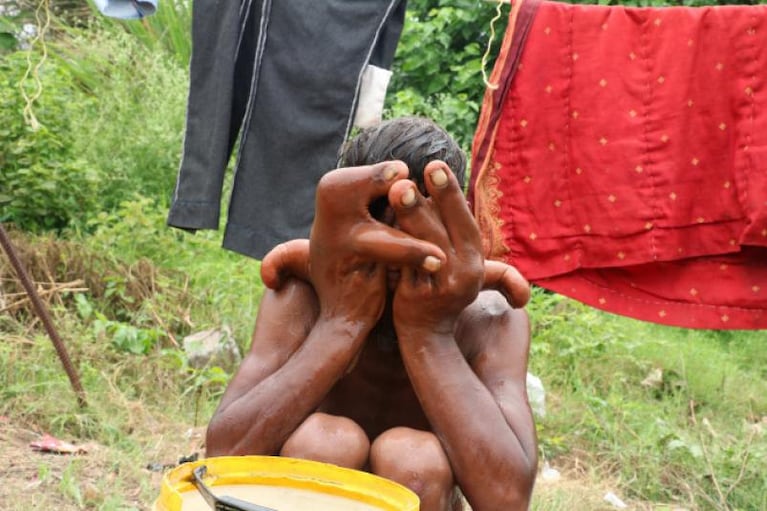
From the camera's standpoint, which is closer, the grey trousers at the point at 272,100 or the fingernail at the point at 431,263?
the fingernail at the point at 431,263

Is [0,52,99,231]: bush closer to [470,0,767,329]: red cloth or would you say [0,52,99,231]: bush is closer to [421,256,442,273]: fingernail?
[470,0,767,329]: red cloth

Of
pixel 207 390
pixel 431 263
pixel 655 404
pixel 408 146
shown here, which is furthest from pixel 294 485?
pixel 655 404

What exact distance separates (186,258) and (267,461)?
370 cm

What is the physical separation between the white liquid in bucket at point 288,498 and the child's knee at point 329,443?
169 millimetres

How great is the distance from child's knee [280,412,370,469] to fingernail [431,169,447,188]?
42cm

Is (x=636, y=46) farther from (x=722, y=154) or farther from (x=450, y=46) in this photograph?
(x=450, y=46)

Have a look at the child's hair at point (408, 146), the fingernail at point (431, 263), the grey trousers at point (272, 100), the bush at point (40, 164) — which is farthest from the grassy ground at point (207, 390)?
the fingernail at point (431, 263)

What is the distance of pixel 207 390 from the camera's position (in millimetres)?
4027

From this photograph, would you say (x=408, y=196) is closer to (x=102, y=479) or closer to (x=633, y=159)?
(x=633, y=159)

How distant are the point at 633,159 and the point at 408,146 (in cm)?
139

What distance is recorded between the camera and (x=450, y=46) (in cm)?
614

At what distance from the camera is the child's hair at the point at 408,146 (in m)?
1.91

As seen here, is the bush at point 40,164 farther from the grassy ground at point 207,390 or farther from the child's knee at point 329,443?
the child's knee at point 329,443

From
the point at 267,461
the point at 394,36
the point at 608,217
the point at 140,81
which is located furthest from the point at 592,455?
the point at 140,81
